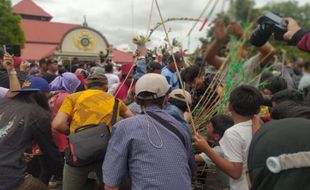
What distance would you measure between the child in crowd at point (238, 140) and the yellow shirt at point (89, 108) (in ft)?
3.12

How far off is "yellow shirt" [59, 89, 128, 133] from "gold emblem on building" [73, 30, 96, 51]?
46832 mm

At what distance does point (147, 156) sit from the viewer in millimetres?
2367

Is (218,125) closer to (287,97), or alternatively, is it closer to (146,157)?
(287,97)

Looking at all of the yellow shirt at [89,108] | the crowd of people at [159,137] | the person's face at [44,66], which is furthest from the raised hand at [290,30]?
the person's face at [44,66]

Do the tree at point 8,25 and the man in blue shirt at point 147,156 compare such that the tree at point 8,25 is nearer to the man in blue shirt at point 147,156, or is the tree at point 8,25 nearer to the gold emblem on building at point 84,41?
the gold emblem on building at point 84,41

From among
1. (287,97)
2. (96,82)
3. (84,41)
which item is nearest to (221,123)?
(287,97)

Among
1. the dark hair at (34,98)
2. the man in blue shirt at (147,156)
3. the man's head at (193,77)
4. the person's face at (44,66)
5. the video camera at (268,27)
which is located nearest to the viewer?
the video camera at (268,27)

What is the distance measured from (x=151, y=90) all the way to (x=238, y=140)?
0.66 meters

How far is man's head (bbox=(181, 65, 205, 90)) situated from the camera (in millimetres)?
4248

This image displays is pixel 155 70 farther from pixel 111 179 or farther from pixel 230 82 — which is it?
pixel 111 179

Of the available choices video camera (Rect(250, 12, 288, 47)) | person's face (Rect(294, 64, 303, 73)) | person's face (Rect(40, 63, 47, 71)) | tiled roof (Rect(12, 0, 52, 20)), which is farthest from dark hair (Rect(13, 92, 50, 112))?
tiled roof (Rect(12, 0, 52, 20))

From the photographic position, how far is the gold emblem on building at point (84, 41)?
4913 centimetres

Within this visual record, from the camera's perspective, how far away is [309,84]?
5367 millimetres

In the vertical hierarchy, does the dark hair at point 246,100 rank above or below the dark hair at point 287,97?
above
